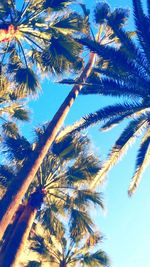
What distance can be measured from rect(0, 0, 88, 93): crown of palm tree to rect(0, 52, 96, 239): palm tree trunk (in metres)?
1.16

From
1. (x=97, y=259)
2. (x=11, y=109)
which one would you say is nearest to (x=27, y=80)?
(x=11, y=109)

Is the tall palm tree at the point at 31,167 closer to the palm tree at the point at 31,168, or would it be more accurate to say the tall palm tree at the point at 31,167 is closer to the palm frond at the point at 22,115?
the palm tree at the point at 31,168

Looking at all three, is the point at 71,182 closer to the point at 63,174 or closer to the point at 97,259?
the point at 63,174

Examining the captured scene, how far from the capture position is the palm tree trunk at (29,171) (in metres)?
8.77

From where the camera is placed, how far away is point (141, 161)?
11.1 m

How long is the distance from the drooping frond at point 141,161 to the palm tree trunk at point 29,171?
2.55 m

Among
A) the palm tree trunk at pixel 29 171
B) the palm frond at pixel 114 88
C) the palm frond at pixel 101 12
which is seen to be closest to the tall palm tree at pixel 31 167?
the palm tree trunk at pixel 29 171

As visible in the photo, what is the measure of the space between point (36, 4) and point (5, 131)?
4.15m

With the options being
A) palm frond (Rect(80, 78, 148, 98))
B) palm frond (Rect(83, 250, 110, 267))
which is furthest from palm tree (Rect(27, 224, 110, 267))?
palm frond (Rect(80, 78, 148, 98))

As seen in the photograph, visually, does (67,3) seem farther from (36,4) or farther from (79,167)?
(79,167)

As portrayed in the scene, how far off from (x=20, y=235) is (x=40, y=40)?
620 cm

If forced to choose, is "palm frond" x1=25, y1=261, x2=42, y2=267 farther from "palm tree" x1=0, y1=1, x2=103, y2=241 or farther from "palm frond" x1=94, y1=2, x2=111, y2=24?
"palm frond" x1=94, y1=2, x2=111, y2=24

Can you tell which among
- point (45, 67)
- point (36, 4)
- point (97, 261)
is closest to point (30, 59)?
point (45, 67)

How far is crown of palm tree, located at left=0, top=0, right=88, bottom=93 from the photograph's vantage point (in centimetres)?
1159
